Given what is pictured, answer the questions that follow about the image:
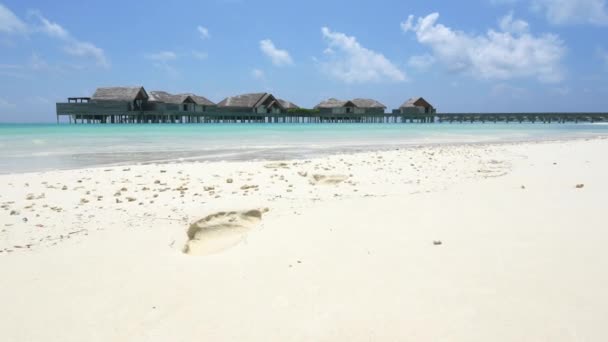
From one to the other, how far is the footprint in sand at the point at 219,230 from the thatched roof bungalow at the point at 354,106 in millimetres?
58019

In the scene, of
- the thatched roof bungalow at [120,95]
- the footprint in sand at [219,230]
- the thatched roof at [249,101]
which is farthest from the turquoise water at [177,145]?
the thatched roof at [249,101]

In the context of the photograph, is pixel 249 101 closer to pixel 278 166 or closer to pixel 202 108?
pixel 202 108

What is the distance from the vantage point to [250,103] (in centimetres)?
5600

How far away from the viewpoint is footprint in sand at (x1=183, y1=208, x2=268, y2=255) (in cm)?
309

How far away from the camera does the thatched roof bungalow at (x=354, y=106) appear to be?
6088 cm

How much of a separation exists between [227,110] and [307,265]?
5518 centimetres

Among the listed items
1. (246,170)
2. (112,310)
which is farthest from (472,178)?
(112,310)

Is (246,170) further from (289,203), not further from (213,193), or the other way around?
(289,203)

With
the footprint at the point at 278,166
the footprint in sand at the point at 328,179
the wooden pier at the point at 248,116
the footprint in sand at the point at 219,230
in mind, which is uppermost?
the wooden pier at the point at 248,116

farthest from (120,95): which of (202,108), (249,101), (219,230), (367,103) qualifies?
(219,230)

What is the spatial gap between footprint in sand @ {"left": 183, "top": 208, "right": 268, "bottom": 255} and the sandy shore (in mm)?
19

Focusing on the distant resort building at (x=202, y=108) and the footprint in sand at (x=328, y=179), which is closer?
the footprint in sand at (x=328, y=179)

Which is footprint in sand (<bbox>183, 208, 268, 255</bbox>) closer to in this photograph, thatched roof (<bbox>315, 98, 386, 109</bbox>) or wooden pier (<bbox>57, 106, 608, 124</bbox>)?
wooden pier (<bbox>57, 106, 608, 124</bbox>)

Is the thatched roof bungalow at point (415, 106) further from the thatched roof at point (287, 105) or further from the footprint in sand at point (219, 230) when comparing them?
the footprint in sand at point (219, 230)
